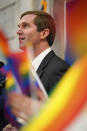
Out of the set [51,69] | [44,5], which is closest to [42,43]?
[51,69]

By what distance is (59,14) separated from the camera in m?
3.49

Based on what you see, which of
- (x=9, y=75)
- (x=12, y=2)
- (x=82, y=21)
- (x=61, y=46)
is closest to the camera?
(x=9, y=75)

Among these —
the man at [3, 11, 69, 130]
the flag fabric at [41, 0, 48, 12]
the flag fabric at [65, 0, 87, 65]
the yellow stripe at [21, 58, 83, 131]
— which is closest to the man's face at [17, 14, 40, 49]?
the man at [3, 11, 69, 130]

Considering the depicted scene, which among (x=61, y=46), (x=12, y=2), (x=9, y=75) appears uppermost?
(x=12, y=2)

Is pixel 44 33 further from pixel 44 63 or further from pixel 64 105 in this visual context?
pixel 64 105

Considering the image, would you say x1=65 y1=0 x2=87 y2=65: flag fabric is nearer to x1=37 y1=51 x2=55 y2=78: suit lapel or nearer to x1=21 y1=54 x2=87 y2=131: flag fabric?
x1=37 y1=51 x2=55 y2=78: suit lapel

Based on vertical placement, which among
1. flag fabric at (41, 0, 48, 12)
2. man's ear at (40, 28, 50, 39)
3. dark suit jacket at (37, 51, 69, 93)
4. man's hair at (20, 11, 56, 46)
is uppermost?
flag fabric at (41, 0, 48, 12)

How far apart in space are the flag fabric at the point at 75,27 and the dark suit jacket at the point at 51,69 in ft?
4.84

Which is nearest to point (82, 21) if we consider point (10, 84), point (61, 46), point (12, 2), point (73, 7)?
point (73, 7)

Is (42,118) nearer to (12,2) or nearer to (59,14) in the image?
(59,14)

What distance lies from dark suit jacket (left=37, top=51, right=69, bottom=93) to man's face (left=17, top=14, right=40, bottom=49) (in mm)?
77

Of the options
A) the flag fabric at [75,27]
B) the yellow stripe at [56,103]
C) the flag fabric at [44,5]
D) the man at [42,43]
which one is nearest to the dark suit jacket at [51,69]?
the man at [42,43]

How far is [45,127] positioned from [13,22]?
8.27 ft

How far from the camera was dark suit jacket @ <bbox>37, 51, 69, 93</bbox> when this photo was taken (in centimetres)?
100
